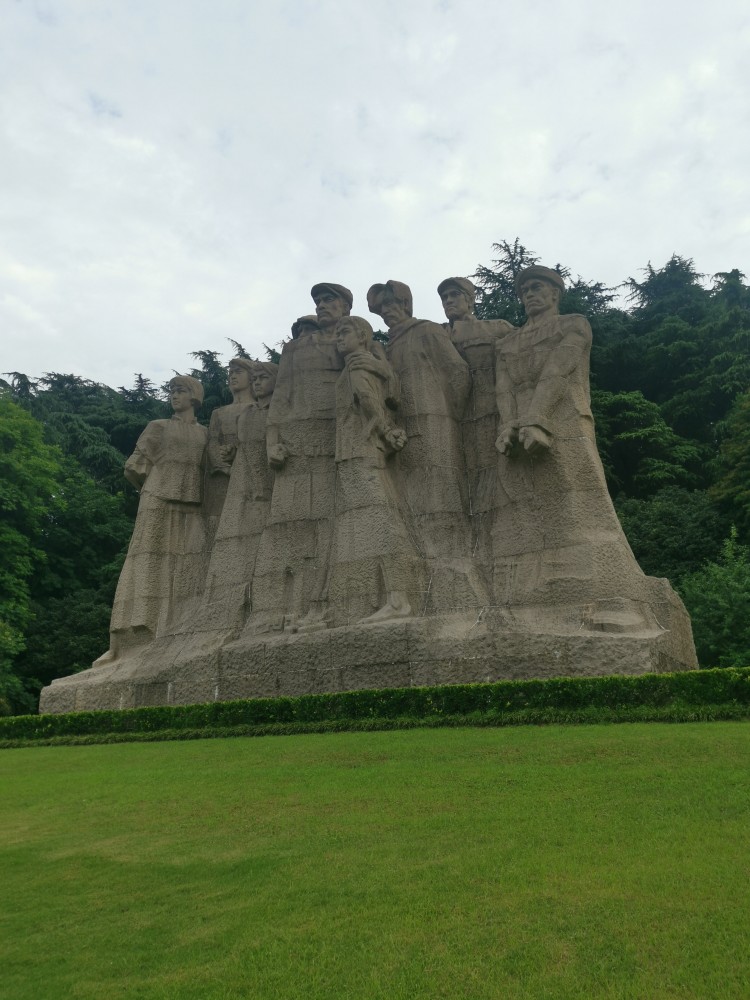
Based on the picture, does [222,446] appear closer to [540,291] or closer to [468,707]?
[540,291]

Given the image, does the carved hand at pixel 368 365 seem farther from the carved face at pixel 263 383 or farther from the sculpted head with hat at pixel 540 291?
the carved face at pixel 263 383

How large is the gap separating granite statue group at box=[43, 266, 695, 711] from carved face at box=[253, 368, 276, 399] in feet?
0.12

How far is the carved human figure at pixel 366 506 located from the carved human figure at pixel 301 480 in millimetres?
584

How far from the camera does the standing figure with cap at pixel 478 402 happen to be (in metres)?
A: 11.9

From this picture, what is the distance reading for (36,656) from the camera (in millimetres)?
23234

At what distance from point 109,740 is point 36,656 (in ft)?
44.3

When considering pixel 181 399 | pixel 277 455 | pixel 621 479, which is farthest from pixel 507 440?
pixel 621 479

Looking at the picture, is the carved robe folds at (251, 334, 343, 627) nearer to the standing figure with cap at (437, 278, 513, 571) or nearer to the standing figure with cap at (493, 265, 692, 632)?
the standing figure with cap at (437, 278, 513, 571)

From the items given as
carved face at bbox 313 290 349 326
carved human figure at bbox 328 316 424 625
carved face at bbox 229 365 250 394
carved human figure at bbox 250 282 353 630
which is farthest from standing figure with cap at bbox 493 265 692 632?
carved face at bbox 229 365 250 394

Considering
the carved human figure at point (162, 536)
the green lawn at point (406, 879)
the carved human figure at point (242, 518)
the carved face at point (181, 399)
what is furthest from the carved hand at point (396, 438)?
the green lawn at point (406, 879)

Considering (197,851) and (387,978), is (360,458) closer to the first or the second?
(197,851)

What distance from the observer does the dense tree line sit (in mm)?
19625

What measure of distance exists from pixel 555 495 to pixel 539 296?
9.16 ft

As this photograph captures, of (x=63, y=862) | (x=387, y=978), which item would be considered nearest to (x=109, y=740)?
(x=63, y=862)
